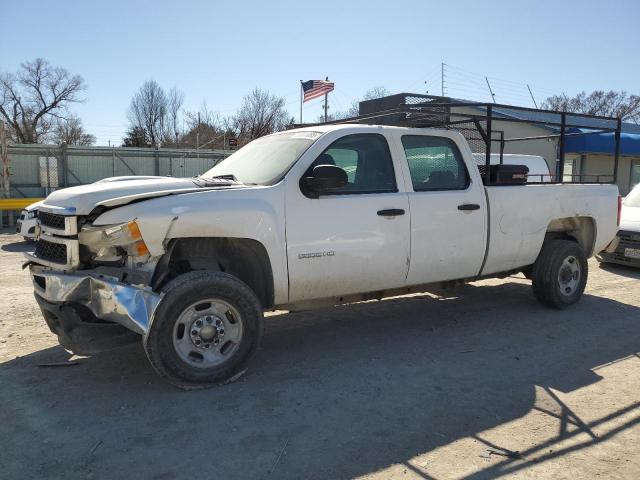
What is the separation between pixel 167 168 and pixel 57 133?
4696cm

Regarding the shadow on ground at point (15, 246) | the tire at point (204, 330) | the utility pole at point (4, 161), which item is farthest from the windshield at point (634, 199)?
the utility pole at point (4, 161)

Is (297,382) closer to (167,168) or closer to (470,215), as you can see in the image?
(470,215)

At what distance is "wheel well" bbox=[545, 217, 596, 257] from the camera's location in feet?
21.4

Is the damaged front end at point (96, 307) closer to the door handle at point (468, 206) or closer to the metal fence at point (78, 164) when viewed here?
the door handle at point (468, 206)

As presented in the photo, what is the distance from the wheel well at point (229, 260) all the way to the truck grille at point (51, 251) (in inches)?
29.8

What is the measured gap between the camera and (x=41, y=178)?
19.8 m

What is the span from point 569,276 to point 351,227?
136 inches

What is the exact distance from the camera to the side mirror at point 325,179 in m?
4.34

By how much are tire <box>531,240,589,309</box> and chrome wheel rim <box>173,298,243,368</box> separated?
153 inches

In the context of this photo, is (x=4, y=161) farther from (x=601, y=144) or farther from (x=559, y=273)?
(x=601, y=144)

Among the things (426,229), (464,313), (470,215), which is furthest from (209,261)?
(464,313)

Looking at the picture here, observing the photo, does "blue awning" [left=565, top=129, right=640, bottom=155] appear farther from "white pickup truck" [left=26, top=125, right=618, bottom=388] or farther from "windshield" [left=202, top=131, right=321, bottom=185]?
"windshield" [left=202, top=131, right=321, bottom=185]

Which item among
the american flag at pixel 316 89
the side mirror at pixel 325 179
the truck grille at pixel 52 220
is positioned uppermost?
the american flag at pixel 316 89

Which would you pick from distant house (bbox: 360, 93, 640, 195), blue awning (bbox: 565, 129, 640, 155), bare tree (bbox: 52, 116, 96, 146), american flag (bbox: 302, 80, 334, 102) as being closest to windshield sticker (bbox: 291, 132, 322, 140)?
distant house (bbox: 360, 93, 640, 195)
